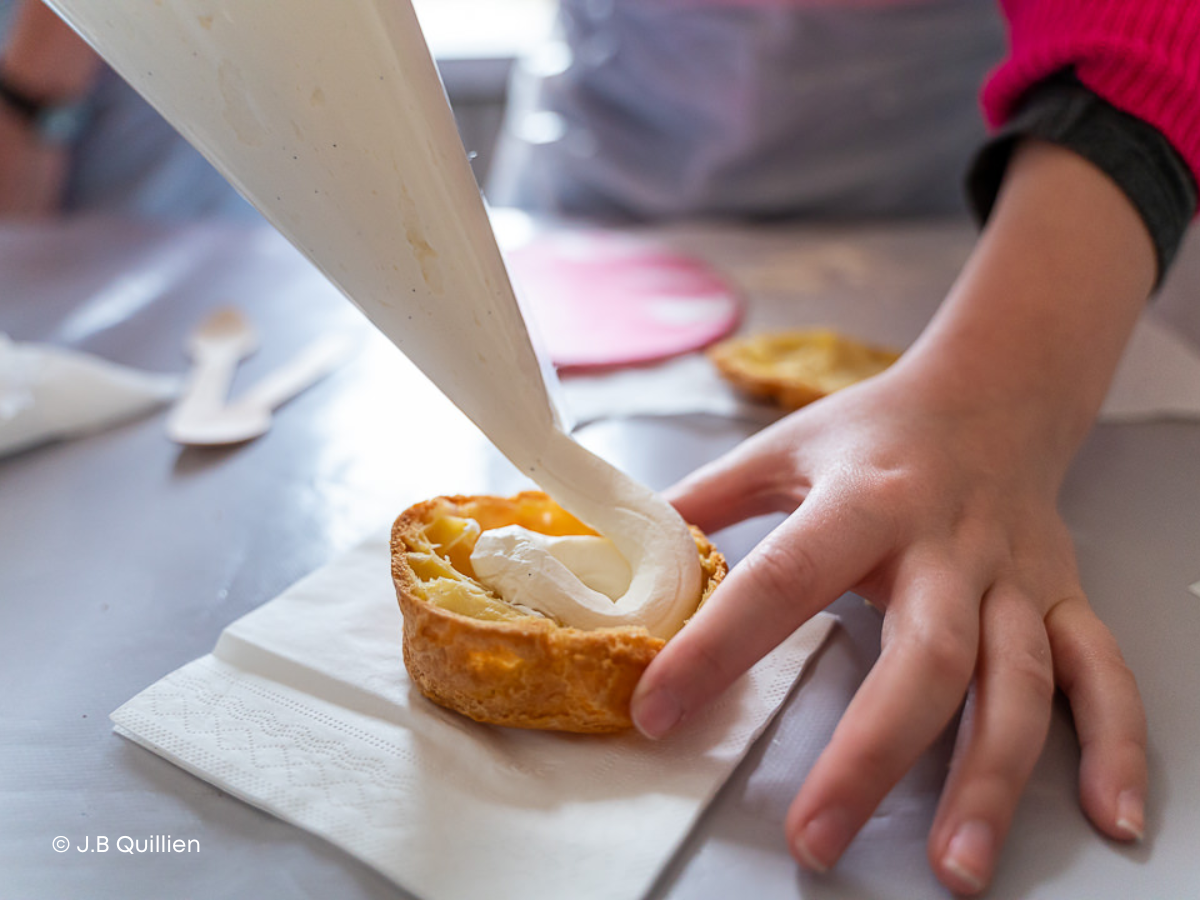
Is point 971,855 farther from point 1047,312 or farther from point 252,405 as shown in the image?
point 252,405

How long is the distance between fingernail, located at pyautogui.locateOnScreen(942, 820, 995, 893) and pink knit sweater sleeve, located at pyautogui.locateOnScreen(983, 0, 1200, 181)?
0.52 meters

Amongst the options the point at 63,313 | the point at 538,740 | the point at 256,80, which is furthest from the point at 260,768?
the point at 63,313

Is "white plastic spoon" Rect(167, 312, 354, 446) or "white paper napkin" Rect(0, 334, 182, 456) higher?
"white paper napkin" Rect(0, 334, 182, 456)

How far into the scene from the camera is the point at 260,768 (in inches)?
16.1

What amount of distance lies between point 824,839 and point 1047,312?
409 mm

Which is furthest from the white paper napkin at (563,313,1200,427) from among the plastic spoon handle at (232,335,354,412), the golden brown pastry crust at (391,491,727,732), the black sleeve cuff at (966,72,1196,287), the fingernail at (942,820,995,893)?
the fingernail at (942,820,995,893)

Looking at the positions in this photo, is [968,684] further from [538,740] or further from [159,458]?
[159,458]

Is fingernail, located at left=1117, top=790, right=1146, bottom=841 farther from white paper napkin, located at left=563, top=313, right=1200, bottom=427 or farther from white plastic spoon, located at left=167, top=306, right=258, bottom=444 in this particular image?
white plastic spoon, located at left=167, top=306, right=258, bottom=444

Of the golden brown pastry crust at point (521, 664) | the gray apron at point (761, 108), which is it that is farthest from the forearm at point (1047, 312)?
the gray apron at point (761, 108)

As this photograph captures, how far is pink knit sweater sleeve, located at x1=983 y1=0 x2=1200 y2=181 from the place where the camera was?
0.59 m

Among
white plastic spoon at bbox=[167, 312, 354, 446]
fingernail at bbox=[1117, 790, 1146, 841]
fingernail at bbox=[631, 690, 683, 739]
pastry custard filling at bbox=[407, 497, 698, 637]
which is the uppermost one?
pastry custard filling at bbox=[407, 497, 698, 637]

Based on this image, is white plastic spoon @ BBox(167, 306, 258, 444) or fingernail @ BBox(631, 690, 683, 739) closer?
fingernail @ BBox(631, 690, 683, 739)

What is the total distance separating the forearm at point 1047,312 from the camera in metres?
0.56

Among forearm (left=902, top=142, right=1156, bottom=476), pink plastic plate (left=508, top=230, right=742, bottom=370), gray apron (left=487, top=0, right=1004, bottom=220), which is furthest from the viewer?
gray apron (left=487, top=0, right=1004, bottom=220)
